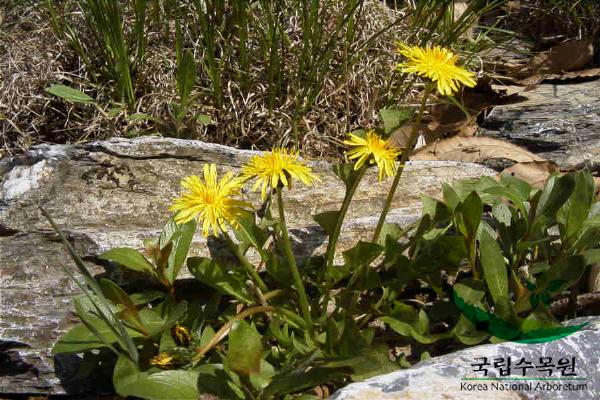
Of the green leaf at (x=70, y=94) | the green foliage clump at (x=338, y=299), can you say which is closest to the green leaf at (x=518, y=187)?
the green foliage clump at (x=338, y=299)

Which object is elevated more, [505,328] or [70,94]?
[70,94]

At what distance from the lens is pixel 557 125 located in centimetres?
357

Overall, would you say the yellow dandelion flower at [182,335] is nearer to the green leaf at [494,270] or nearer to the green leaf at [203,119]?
the green leaf at [494,270]

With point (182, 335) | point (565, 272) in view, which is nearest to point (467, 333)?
point (565, 272)

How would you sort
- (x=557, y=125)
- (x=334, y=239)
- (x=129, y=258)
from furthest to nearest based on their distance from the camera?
1. (x=557, y=125)
2. (x=129, y=258)
3. (x=334, y=239)

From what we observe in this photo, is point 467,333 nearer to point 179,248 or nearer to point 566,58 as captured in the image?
point 179,248

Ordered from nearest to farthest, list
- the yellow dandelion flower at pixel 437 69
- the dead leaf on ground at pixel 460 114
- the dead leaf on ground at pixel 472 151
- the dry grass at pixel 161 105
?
the yellow dandelion flower at pixel 437 69
the dead leaf on ground at pixel 472 151
the dead leaf on ground at pixel 460 114
the dry grass at pixel 161 105

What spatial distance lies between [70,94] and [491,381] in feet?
7.52

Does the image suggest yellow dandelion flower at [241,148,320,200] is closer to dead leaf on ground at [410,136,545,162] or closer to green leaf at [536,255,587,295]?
green leaf at [536,255,587,295]

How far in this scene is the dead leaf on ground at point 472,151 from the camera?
10.7 feet

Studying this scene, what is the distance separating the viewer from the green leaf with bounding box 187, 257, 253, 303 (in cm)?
233

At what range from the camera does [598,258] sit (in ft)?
7.70

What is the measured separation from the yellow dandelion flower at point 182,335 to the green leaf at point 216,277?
15 centimetres

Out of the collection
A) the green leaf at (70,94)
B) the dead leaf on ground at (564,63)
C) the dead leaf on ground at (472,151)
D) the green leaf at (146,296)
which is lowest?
the green leaf at (146,296)
